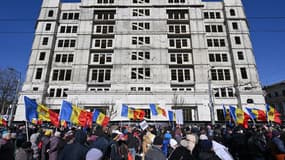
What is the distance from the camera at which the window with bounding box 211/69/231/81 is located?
33078mm

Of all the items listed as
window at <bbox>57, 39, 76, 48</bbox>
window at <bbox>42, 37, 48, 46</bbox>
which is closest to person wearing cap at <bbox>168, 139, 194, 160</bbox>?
window at <bbox>57, 39, 76, 48</bbox>

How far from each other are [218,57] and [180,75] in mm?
8968

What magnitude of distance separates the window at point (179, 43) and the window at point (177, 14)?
5088mm

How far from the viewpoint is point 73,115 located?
41.6 ft

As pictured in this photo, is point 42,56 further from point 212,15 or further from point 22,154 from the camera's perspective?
point 212,15

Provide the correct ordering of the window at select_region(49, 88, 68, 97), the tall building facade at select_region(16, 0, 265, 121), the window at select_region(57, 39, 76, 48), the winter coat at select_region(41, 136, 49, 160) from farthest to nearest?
the window at select_region(57, 39, 76, 48), the window at select_region(49, 88, 68, 97), the tall building facade at select_region(16, 0, 265, 121), the winter coat at select_region(41, 136, 49, 160)

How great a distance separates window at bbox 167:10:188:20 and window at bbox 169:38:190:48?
5088 millimetres

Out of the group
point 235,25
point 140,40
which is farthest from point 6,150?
point 235,25

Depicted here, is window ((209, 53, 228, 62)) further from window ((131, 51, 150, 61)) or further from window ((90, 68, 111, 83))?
window ((90, 68, 111, 83))

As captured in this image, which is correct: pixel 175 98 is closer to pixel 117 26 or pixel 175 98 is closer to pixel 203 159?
pixel 117 26

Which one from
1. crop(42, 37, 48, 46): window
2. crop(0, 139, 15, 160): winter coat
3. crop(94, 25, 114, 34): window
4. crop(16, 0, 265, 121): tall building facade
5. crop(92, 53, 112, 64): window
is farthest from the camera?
crop(94, 25, 114, 34): window

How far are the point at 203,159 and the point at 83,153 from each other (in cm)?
280

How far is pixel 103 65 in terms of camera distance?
109 ft

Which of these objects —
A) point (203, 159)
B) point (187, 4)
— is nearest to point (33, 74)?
point (187, 4)
